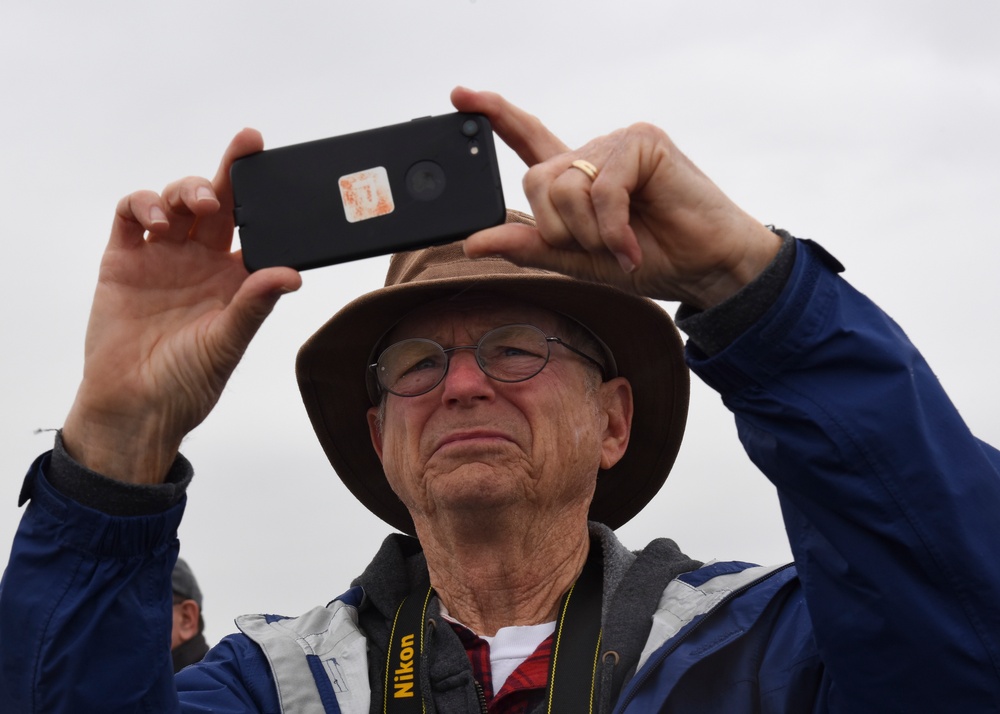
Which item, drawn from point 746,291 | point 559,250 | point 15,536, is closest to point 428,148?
point 559,250

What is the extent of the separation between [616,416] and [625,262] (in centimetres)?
184

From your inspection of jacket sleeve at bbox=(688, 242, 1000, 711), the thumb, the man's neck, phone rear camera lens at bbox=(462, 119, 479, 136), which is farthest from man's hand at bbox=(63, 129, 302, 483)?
the man's neck

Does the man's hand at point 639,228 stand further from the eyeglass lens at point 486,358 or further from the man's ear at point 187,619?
the man's ear at point 187,619

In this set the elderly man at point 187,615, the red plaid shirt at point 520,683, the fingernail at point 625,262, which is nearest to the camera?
the fingernail at point 625,262

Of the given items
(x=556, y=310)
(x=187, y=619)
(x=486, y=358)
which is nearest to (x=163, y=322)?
(x=486, y=358)

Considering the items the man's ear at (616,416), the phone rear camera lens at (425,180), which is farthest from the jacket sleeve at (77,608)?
the man's ear at (616,416)

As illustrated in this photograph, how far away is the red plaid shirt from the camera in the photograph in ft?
10.9

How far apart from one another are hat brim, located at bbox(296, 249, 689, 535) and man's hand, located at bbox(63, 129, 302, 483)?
981 mm

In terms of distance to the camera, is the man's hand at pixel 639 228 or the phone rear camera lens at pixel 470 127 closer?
the man's hand at pixel 639 228

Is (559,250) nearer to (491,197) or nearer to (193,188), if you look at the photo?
(491,197)

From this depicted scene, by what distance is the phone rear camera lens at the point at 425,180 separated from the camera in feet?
8.45

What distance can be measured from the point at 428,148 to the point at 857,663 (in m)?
1.43

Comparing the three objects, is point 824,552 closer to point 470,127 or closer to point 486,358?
point 470,127

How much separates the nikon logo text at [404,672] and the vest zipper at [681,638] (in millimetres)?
651
